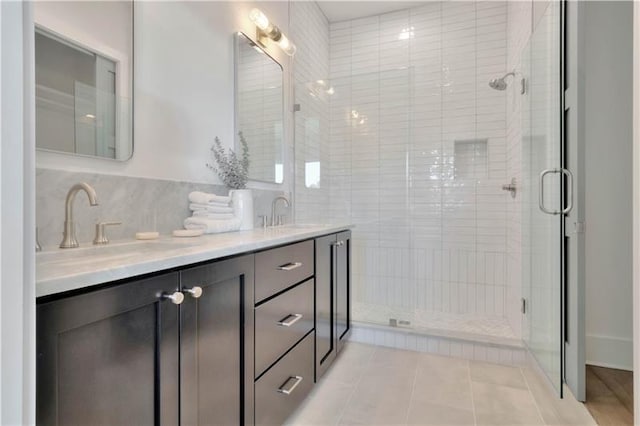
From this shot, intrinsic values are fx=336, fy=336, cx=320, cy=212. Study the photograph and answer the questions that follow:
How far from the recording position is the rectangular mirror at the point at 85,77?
1.05m

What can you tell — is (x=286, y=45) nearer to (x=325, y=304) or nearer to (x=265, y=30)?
(x=265, y=30)

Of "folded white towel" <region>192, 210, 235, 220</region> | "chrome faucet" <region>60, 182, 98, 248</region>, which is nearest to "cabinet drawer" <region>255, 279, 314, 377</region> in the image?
"folded white towel" <region>192, 210, 235, 220</region>

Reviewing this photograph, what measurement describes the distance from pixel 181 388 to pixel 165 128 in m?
1.08

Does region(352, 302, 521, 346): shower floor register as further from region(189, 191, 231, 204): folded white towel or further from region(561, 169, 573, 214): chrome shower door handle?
region(189, 191, 231, 204): folded white towel

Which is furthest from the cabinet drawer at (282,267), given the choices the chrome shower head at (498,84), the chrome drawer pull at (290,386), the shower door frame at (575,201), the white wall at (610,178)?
the chrome shower head at (498,84)

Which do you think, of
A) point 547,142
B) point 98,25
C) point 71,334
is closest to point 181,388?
point 71,334

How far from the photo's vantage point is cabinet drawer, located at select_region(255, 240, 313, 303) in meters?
1.21

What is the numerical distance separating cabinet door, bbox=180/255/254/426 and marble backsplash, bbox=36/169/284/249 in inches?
20.3

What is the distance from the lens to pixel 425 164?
2.91m

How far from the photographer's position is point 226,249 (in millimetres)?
1020

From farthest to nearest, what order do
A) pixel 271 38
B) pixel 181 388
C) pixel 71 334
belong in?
pixel 271 38 < pixel 181 388 < pixel 71 334

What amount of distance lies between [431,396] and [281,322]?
39.3 inches

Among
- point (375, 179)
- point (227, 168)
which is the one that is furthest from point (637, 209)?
point (375, 179)

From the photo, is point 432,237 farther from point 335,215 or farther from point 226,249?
point 226,249
